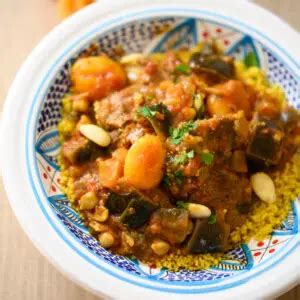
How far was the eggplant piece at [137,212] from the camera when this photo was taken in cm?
375

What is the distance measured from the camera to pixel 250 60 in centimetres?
479

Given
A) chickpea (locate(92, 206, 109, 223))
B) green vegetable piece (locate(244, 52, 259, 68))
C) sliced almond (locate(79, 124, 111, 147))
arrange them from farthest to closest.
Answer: green vegetable piece (locate(244, 52, 259, 68)), sliced almond (locate(79, 124, 111, 147)), chickpea (locate(92, 206, 109, 223))

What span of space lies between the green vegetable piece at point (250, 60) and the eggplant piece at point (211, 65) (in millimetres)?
295

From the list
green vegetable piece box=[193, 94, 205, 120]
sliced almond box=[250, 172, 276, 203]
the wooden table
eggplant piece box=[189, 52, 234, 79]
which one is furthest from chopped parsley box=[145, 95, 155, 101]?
the wooden table

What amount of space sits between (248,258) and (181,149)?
99 cm

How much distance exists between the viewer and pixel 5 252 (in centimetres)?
411

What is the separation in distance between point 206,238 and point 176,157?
2.17 feet

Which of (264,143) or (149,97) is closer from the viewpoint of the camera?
(264,143)

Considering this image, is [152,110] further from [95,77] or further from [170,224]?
[170,224]

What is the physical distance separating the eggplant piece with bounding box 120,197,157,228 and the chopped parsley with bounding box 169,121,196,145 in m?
0.52

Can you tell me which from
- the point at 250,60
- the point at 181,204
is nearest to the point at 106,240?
the point at 181,204

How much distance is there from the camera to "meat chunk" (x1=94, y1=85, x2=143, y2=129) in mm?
4098

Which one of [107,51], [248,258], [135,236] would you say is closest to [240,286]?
[248,258]

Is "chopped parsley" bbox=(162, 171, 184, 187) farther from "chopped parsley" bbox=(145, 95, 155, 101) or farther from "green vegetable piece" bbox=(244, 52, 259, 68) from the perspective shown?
"green vegetable piece" bbox=(244, 52, 259, 68)
